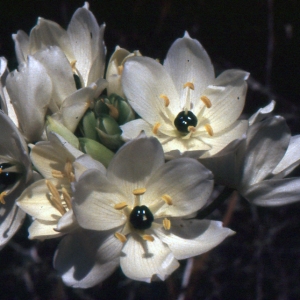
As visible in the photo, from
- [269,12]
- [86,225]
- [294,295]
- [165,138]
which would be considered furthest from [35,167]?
[269,12]

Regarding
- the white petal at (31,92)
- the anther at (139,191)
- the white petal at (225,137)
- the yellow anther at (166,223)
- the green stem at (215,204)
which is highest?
the white petal at (31,92)

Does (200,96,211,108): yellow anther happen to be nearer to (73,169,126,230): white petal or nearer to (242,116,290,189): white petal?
(242,116,290,189): white petal

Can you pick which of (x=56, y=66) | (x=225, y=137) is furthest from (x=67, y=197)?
(x=225, y=137)

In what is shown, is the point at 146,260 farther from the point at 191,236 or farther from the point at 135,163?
the point at 135,163

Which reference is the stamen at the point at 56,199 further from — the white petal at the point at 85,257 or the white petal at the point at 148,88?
the white petal at the point at 148,88

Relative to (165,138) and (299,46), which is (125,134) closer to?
(165,138)

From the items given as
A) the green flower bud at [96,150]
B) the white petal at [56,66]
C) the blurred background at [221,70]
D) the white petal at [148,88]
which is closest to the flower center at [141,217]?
the green flower bud at [96,150]

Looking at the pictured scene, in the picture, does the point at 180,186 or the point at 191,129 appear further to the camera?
the point at 191,129
